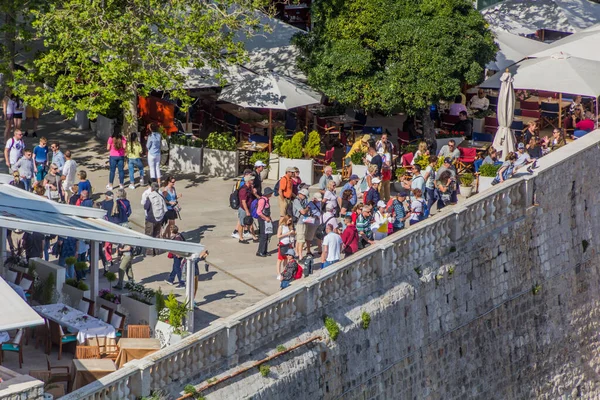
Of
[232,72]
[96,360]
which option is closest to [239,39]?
[232,72]

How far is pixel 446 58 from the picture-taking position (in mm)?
30141

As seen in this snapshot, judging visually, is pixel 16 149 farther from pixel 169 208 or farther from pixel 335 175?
pixel 335 175

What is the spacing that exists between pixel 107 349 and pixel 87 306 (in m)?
1.71

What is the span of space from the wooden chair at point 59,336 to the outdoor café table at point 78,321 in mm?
72

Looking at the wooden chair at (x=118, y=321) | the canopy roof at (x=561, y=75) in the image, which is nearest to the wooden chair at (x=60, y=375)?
the wooden chair at (x=118, y=321)

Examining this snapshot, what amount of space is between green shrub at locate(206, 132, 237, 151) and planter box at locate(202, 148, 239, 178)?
10 cm

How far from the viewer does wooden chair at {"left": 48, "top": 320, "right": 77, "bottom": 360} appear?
65.3 feet

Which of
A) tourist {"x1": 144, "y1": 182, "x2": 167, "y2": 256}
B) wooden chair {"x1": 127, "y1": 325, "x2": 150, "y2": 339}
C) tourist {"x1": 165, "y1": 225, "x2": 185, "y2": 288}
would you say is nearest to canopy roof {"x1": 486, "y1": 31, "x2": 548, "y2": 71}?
tourist {"x1": 144, "y1": 182, "x2": 167, "y2": 256}

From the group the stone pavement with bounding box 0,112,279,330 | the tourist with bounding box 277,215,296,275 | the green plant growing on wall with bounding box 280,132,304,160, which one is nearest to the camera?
the stone pavement with bounding box 0,112,279,330

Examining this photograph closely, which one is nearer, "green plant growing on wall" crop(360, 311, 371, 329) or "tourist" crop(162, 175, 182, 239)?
"green plant growing on wall" crop(360, 311, 371, 329)

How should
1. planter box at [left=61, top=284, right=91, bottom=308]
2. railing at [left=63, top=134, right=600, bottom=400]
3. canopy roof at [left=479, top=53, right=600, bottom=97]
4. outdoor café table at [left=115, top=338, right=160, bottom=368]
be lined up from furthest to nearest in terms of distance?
canopy roof at [left=479, top=53, right=600, bottom=97] < planter box at [left=61, top=284, right=91, bottom=308] < outdoor café table at [left=115, top=338, right=160, bottom=368] < railing at [left=63, top=134, right=600, bottom=400]

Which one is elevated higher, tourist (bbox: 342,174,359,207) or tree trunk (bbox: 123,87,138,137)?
tree trunk (bbox: 123,87,138,137)

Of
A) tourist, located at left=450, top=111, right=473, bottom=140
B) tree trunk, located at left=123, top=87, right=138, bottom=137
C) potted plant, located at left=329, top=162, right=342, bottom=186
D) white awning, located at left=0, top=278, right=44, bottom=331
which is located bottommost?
potted plant, located at left=329, top=162, right=342, bottom=186

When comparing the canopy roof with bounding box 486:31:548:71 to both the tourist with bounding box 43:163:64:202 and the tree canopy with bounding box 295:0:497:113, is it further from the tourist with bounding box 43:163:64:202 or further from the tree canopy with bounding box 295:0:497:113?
the tourist with bounding box 43:163:64:202
